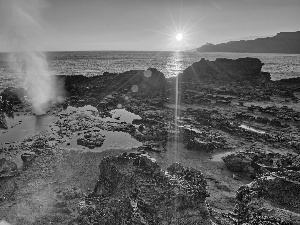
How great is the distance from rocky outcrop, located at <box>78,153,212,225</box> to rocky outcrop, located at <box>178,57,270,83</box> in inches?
1511

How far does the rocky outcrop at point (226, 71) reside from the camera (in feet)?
157

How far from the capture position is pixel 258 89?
39.3 metres

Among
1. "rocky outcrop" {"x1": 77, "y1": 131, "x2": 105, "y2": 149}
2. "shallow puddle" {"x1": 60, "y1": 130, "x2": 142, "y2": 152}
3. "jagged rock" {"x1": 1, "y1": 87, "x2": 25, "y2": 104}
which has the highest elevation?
"jagged rock" {"x1": 1, "y1": 87, "x2": 25, "y2": 104}

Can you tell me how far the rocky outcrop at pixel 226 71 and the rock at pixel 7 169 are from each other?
3611 cm

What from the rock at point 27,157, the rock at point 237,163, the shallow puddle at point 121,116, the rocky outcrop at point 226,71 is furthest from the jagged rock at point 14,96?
the rock at point 237,163

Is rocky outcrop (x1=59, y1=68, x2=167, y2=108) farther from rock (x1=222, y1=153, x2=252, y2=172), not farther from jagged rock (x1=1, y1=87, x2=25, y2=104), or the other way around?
rock (x1=222, y1=153, x2=252, y2=172)

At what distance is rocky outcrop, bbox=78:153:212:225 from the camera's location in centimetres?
709

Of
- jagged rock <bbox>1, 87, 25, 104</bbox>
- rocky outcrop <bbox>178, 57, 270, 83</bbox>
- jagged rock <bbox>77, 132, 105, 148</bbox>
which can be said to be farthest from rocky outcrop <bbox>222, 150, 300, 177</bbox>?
rocky outcrop <bbox>178, 57, 270, 83</bbox>

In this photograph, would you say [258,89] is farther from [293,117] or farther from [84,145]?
[84,145]

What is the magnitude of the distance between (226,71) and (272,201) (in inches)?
1821

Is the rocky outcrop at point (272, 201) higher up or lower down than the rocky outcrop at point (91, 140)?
higher up

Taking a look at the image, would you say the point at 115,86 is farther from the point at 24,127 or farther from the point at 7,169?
the point at 7,169

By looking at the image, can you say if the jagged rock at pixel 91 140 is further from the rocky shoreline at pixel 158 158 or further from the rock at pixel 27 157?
the rock at pixel 27 157

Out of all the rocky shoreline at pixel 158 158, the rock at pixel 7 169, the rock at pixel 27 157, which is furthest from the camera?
the rock at pixel 27 157
